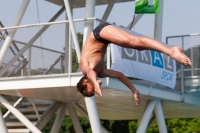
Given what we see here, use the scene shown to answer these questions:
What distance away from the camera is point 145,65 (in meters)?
25.8

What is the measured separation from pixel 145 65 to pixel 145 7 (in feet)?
7.30

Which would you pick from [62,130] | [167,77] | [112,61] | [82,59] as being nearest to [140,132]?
[167,77]

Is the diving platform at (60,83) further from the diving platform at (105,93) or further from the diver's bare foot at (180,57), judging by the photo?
the diver's bare foot at (180,57)

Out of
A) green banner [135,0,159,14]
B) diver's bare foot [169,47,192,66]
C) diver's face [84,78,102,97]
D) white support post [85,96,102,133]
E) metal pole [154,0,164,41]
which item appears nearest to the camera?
diver's bare foot [169,47,192,66]

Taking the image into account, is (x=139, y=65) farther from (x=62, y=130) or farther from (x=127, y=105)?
(x=62, y=130)

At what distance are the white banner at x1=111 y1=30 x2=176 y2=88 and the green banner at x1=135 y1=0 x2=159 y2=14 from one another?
1510mm

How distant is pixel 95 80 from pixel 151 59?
1459cm

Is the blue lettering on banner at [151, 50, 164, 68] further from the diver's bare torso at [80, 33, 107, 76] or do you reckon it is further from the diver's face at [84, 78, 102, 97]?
the diver's face at [84, 78, 102, 97]

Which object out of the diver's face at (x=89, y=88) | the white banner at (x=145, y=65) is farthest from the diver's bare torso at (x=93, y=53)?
the white banner at (x=145, y=65)

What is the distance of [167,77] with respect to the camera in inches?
1073

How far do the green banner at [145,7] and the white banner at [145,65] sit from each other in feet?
4.95

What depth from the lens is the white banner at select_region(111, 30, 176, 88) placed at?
24016mm

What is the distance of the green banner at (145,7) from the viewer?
25969 millimetres

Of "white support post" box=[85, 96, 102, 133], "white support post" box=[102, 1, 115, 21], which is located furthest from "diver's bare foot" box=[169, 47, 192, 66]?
"white support post" box=[102, 1, 115, 21]
